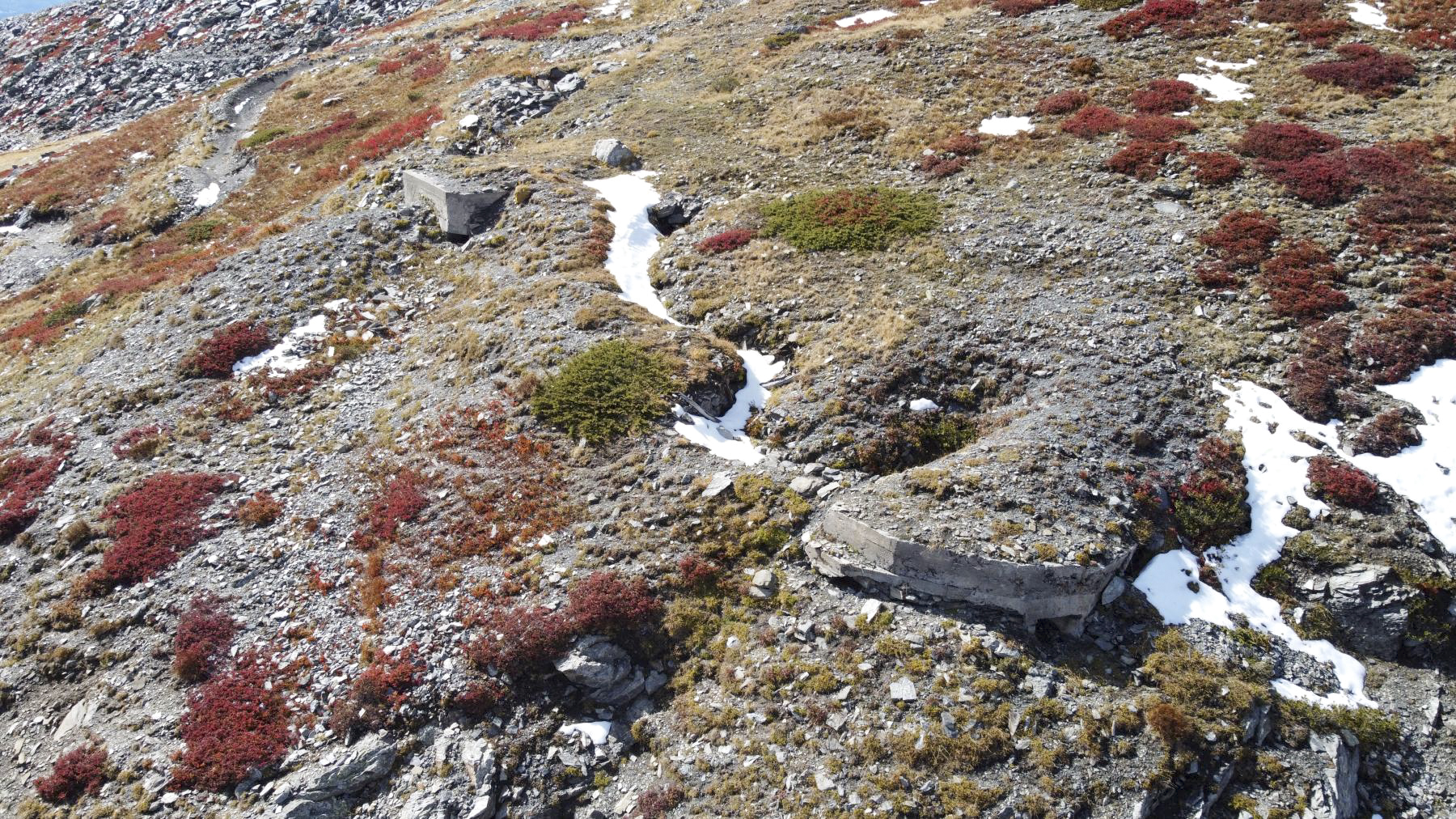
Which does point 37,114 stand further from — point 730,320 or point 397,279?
point 730,320

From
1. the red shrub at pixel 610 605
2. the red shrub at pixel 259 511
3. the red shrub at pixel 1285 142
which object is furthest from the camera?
the red shrub at pixel 1285 142

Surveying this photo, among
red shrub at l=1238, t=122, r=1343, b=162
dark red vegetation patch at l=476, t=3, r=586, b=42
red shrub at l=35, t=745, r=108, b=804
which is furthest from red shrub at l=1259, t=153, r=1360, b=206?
dark red vegetation patch at l=476, t=3, r=586, b=42

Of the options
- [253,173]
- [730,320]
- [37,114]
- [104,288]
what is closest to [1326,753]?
[730,320]

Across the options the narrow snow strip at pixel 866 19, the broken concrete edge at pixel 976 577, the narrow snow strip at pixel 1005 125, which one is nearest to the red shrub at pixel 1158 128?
the narrow snow strip at pixel 1005 125

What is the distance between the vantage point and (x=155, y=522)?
715 inches

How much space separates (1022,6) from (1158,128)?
54.1ft

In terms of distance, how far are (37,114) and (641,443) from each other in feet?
269

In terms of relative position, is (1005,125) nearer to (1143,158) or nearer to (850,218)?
(1143,158)

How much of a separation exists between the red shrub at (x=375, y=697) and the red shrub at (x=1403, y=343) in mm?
22254

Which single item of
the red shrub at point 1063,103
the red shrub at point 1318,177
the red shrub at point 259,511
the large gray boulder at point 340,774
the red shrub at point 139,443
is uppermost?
the red shrub at point 1063,103

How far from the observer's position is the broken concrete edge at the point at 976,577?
45.0 ft

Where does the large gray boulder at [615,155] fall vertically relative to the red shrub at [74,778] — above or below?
above

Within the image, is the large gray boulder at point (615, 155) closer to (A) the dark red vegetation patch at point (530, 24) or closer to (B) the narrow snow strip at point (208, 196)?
(B) the narrow snow strip at point (208, 196)

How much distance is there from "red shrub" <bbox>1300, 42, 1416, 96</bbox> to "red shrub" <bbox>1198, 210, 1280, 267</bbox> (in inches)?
427
